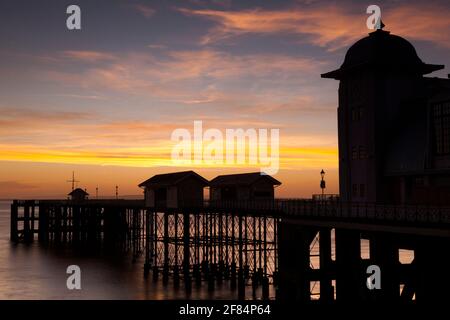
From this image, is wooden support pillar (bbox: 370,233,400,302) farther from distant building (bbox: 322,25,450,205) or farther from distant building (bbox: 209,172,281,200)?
distant building (bbox: 209,172,281,200)

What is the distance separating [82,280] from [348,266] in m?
34.7

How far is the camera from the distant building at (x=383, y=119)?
118 feet

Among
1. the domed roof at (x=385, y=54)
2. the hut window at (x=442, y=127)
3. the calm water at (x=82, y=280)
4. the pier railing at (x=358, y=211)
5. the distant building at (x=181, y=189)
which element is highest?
the domed roof at (x=385, y=54)

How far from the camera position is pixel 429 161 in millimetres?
33625

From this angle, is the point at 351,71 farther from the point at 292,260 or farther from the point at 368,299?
the point at 368,299

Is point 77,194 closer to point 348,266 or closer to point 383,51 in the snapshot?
point 383,51

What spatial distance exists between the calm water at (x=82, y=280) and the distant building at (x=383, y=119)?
15.7m

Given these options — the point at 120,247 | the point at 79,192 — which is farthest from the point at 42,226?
the point at 120,247

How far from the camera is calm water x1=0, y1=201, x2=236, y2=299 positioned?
49.5 m

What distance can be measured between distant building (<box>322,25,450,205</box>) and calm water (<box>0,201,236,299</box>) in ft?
51.4

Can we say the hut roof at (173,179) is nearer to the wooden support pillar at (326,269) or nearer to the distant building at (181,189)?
the distant building at (181,189)

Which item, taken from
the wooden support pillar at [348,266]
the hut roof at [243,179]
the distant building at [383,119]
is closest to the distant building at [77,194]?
the hut roof at [243,179]

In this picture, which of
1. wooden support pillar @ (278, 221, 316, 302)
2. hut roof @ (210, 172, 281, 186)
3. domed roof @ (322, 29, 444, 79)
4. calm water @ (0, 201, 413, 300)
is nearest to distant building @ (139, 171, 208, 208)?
hut roof @ (210, 172, 281, 186)
